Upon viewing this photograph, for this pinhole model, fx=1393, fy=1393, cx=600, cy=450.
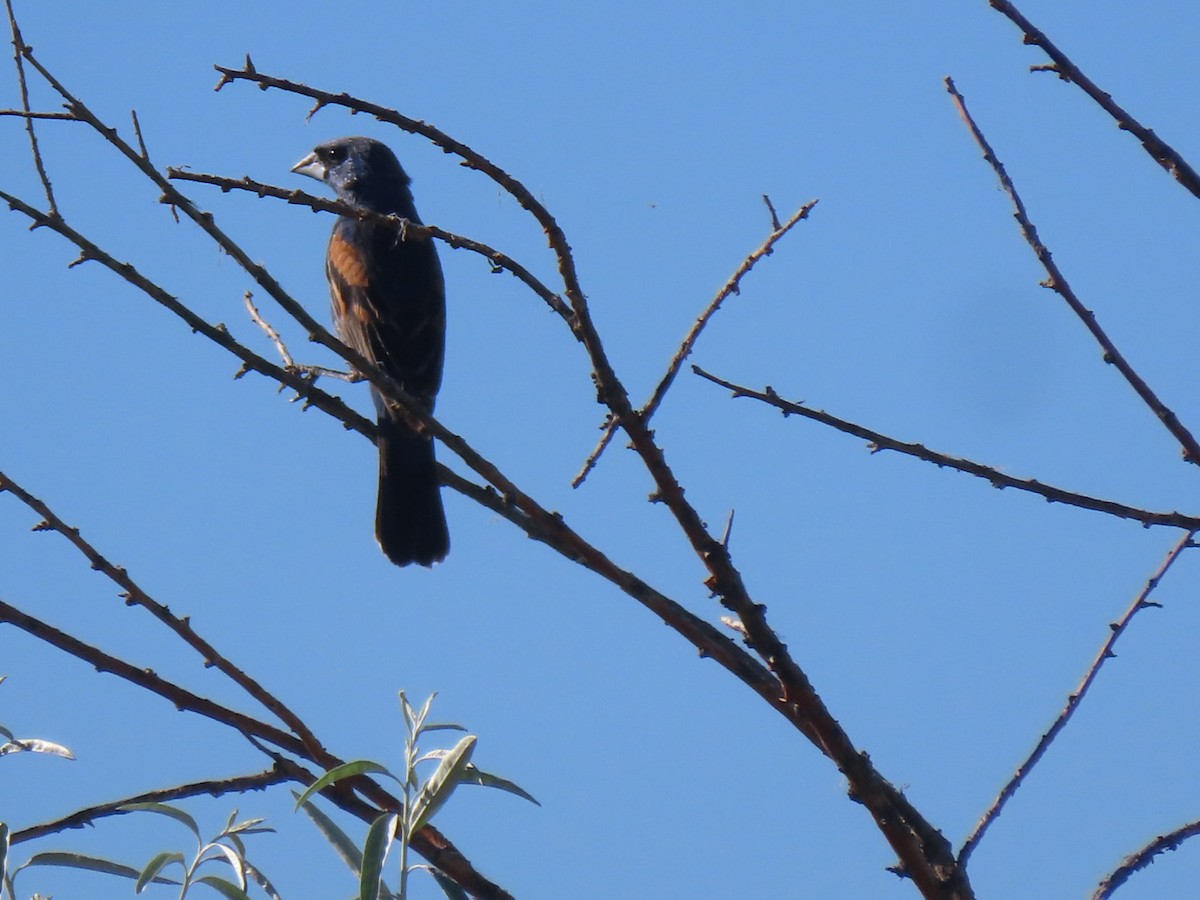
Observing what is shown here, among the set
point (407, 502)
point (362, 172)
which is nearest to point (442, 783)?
point (407, 502)

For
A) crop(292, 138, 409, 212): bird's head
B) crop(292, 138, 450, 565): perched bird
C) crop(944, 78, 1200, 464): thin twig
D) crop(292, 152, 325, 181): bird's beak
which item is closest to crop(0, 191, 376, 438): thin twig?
crop(944, 78, 1200, 464): thin twig

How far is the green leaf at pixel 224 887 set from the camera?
1.73 meters

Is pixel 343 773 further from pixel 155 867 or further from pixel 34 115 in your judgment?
pixel 34 115

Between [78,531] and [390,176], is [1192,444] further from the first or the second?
[390,176]

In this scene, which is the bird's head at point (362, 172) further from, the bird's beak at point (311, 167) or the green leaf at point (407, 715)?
the green leaf at point (407, 715)

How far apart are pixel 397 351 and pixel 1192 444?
165 inches

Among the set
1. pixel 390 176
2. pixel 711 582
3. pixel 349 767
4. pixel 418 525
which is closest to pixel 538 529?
pixel 711 582

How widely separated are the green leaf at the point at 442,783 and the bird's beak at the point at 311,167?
246 inches

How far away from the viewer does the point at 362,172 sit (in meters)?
7.16

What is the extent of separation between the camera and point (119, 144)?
74.3 inches

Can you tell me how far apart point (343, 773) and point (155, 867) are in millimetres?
305

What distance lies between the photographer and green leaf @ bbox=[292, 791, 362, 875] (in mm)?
1937

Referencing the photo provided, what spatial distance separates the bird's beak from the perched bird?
151cm

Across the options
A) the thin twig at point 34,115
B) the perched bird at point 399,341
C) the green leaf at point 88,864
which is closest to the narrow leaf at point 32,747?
the green leaf at point 88,864
